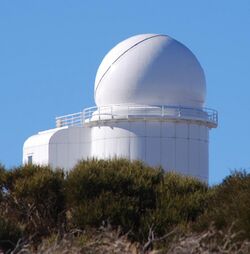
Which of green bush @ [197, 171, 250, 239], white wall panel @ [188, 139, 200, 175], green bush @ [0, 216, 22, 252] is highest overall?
white wall panel @ [188, 139, 200, 175]

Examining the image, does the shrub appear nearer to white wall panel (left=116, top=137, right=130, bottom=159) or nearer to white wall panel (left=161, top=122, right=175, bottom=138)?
white wall panel (left=116, top=137, right=130, bottom=159)

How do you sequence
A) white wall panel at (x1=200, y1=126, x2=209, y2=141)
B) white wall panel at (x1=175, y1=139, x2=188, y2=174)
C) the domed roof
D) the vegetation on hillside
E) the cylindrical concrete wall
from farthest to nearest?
white wall panel at (x1=200, y1=126, x2=209, y2=141), white wall panel at (x1=175, y1=139, x2=188, y2=174), the cylindrical concrete wall, the domed roof, the vegetation on hillside

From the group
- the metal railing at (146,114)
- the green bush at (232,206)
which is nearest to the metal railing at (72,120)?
the metal railing at (146,114)

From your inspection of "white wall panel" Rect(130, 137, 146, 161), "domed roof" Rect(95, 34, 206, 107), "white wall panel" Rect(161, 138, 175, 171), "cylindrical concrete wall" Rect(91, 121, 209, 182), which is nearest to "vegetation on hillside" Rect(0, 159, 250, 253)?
"domed roof" Rect(95, 34, 206, 107)

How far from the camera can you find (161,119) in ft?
144

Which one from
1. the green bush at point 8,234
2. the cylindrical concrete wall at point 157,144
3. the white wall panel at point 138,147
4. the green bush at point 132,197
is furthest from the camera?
the cylindrical concrete wall at point 157,144

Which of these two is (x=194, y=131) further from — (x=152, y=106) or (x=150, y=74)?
(x=150, y=74)

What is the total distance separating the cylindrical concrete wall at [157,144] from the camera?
43.6m

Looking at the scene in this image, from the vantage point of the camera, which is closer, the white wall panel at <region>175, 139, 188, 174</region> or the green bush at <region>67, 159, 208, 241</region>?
the green bush at <region>67, 159, 208, 241</region>

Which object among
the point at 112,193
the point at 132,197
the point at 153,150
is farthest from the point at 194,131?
the point at 112,193

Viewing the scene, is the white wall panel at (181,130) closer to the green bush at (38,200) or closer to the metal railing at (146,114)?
the metal railing at (146,114)

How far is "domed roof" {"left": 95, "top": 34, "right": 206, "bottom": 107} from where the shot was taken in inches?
1678

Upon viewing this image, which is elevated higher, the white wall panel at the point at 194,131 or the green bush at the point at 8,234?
the white wall panel at the point at 194,131

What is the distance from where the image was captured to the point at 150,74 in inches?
1668
